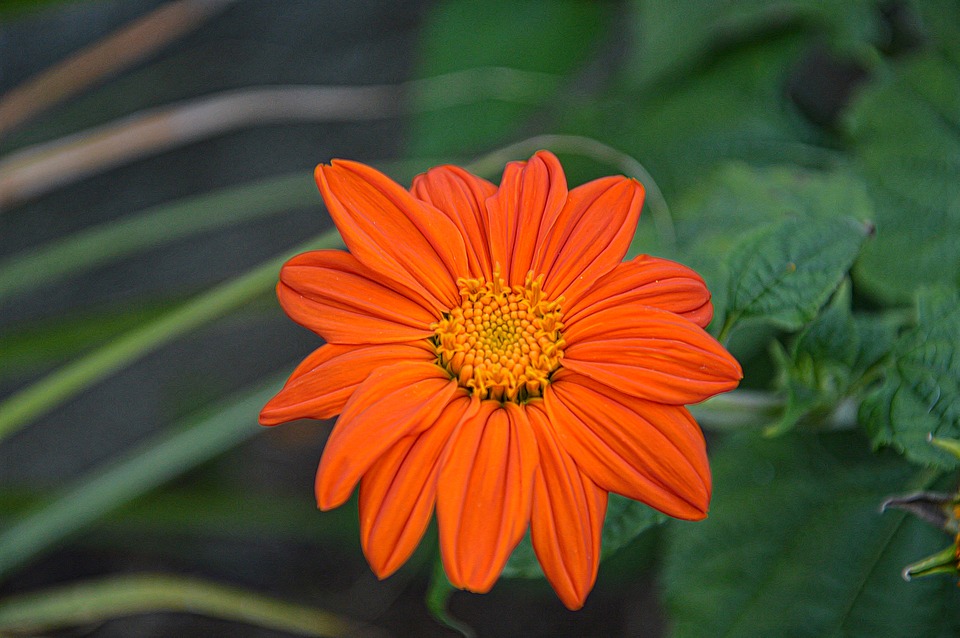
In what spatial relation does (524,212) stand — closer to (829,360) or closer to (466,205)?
(466,205)

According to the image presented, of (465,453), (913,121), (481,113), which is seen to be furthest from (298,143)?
(465,453)

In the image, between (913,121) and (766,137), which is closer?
(913,121)

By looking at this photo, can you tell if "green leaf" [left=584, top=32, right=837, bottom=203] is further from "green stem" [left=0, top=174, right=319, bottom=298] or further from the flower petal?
the flower petal

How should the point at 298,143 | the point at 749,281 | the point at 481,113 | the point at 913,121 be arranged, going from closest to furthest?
the point at 749,281
the point at 913,121
the point at 481,113
the point at 298,143

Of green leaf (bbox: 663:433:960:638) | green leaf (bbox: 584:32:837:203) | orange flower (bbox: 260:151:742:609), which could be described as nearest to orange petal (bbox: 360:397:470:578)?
orange flower (bbox: 260:151:742:609)

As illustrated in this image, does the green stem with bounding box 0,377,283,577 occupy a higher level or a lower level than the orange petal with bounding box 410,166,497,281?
lower

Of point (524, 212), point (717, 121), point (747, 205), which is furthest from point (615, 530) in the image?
point (717, 121)

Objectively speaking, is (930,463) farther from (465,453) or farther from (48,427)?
(48,427)

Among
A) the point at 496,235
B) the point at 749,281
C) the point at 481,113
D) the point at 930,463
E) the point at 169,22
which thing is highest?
the point at 169,22
